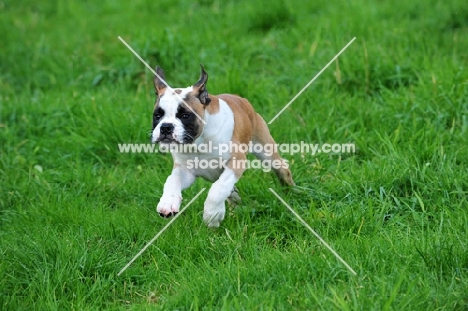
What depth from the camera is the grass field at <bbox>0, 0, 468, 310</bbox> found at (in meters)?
5.20

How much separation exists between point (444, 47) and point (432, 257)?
4491 millimetres

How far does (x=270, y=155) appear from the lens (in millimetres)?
6707

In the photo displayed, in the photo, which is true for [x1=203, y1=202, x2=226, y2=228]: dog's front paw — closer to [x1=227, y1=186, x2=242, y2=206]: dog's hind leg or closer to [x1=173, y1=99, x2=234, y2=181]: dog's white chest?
[x1=173, y1=99, x2=234, y2=181]: dog's white chest

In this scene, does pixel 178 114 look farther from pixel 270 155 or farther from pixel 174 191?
pixel 270 155

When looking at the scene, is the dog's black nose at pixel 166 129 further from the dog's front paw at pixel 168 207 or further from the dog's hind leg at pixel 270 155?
the dog's hind leg at pixel 270 155

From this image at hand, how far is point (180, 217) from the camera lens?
20.6ft

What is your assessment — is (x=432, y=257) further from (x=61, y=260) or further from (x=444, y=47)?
(x=444, y=47)

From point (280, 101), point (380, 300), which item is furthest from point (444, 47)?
point (380, 300)

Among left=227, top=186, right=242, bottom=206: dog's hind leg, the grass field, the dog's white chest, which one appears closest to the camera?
the grass field

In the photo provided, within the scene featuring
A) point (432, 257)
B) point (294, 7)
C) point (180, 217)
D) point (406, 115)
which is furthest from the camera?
point (294, 7)

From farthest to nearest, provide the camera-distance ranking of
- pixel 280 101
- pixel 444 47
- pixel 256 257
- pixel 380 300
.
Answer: pixel 444 47 < pixel 280 101 < pixel 256 257 < pixel 380 300

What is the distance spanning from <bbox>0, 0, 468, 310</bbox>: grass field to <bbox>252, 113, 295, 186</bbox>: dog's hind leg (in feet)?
0.40

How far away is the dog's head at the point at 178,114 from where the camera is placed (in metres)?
5.58

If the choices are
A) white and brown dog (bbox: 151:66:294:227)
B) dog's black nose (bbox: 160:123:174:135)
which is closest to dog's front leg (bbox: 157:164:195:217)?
white and brown dog (bbox: 151:66:294:227)
